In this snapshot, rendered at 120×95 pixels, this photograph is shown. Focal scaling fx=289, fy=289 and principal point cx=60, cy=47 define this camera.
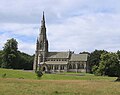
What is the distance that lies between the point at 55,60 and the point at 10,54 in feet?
134

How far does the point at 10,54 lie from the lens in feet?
428

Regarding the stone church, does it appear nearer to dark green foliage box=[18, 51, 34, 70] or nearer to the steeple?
the steeple

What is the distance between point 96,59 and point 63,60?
20384 millimetres

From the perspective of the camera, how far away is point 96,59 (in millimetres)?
155125

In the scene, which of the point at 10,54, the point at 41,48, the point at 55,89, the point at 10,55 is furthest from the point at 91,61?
the point at 55,89

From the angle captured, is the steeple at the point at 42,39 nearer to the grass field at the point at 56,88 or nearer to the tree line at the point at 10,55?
the tree line at the point at 10,55

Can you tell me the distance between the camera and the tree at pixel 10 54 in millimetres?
130375

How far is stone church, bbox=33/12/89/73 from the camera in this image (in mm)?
160875

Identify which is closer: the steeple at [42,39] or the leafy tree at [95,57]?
the leafy tree at [95,57]

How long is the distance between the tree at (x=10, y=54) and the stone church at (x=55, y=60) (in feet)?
87.9

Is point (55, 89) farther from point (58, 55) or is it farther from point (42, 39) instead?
point (42, 39)

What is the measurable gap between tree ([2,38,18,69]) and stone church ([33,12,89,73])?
26794 millimetres

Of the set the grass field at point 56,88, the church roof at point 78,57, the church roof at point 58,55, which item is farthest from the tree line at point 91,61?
the grass field at point 56,88

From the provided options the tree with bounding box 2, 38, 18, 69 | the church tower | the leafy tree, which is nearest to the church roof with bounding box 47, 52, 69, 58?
the church tower
